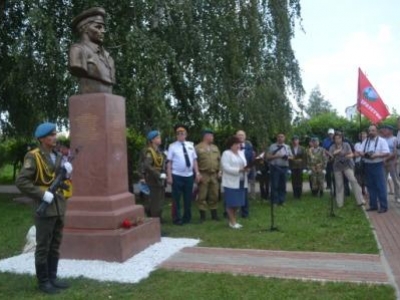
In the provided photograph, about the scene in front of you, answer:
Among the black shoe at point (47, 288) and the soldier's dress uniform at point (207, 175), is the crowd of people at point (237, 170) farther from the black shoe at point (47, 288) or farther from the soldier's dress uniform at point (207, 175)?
the black shoe at point (47, 288)

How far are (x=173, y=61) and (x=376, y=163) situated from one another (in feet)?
16.1

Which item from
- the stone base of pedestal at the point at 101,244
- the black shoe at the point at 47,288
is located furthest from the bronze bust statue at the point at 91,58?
the black shoe at the point at 47,288

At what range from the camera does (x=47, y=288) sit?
576 centimetres

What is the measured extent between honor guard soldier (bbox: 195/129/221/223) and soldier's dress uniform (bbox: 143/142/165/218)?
1.00 meters

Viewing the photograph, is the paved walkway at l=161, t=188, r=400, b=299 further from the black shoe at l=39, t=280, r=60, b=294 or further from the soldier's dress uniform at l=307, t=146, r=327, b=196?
the soldier's dress uniform at l=307, t=146, r=327, b=196

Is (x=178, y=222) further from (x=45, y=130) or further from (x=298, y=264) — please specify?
(x=45, y=130)

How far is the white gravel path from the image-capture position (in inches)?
250

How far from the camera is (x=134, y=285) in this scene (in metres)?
5.98

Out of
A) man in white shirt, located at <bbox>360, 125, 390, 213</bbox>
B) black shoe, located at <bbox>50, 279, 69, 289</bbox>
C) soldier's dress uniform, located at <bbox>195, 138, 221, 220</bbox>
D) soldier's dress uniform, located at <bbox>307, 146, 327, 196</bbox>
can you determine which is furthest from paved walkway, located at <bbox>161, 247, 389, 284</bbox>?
soldier's dress uniform, located at <bbox>307, 146, 327, 196</bbox>

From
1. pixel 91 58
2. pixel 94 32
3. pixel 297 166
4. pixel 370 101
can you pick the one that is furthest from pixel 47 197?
pixel 370 101

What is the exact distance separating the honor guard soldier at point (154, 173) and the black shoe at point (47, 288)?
3818mm

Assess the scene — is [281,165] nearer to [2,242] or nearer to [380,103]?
[380,103]

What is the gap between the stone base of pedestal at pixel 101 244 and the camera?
696cm

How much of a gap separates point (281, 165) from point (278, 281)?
7.01 metres
